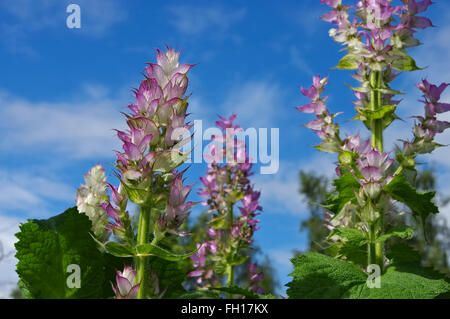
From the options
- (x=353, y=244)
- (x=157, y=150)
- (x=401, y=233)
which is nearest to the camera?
(x=157, y=150)

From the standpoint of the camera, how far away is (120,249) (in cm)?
178

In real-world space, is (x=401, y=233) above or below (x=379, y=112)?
below

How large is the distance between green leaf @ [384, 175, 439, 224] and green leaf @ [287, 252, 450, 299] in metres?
0.47

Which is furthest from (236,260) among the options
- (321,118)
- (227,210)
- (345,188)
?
(345,188)

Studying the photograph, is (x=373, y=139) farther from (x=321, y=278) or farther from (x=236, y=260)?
(x=236, y=260)

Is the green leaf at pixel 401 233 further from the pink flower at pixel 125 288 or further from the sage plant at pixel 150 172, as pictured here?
the pink flower at pixel 125 288

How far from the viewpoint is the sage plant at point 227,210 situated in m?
5.32

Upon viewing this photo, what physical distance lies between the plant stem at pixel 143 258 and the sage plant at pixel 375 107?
1.40 m

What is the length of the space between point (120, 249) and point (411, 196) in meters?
1.82

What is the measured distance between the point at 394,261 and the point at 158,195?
1.75 m

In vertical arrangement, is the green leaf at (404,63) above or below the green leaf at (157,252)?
above

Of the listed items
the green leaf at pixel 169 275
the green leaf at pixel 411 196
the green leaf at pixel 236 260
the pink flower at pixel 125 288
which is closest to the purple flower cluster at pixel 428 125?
the green leaf at pixel 411 196

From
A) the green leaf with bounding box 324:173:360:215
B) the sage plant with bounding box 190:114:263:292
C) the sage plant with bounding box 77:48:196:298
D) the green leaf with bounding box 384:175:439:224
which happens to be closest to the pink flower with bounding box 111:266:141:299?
the sage plant with bounding box 77:48:196:298
